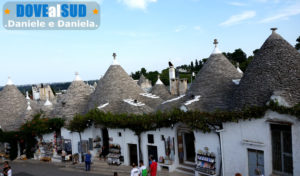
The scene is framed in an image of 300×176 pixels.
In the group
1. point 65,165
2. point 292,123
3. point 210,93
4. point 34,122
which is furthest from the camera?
point 34,122

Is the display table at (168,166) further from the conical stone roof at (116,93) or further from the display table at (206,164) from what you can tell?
the conical stone roof at (116,93)

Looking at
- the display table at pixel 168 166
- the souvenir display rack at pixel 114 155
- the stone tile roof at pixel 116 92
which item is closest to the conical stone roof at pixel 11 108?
the stone tile roof at pixel 116 92

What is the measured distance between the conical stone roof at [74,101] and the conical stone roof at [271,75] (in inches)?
501

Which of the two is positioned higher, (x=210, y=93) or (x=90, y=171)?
(x=210, y=93)

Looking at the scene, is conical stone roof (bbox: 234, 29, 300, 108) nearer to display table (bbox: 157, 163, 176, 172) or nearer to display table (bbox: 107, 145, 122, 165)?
display table (bbox: 157, 163, 176, 172)

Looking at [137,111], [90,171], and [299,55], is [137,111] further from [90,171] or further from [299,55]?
[299,55]

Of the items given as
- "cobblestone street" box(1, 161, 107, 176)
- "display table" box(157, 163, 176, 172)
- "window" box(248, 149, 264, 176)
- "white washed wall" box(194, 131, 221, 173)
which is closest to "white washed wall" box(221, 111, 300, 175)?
"window" box(248, 149, 264, 176)

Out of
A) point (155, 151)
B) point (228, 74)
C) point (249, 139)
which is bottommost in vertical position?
point (155, 151)

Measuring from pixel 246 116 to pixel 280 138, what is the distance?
1604 mm

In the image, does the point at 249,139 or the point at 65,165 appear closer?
the point at 249,139

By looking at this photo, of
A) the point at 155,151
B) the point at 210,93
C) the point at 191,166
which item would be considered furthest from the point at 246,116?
the point at 155,151

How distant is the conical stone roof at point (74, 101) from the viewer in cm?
1995

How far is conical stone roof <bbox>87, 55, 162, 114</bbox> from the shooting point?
1822 centimetres

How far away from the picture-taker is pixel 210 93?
14086mm
